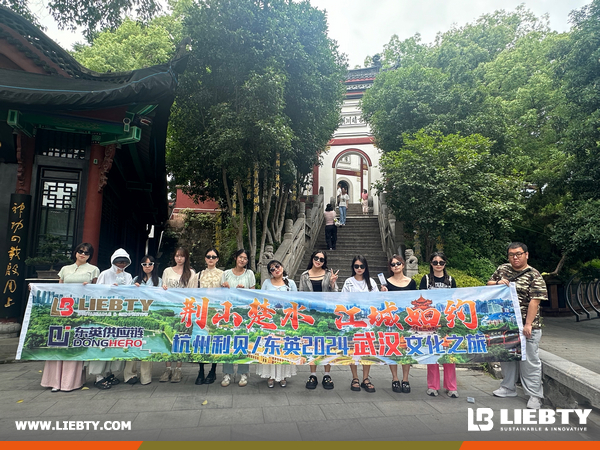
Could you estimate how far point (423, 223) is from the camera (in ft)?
30.9

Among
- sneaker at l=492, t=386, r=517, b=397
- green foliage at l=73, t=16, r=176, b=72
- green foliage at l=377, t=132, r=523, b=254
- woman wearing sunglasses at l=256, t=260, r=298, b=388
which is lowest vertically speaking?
sneaker at l=492, t=386, r=517, b=397

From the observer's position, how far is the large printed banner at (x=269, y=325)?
13.1 feet

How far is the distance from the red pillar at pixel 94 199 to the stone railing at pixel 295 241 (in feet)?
11.4

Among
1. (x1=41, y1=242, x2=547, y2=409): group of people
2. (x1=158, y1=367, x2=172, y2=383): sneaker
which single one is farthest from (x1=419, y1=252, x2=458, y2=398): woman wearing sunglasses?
(x1=158, y1=367, x2=172, y2=383): sneaker

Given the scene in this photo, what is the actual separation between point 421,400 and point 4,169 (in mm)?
7687

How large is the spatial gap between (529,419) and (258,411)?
97.6 inches

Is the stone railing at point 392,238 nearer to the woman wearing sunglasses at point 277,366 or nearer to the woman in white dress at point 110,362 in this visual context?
the woman wearing sunglasses at point 277,366

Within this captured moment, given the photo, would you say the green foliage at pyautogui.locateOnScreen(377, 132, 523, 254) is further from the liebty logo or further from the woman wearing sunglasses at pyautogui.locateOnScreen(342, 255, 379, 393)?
the liebty logo

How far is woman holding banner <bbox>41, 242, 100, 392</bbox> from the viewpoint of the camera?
3969mm

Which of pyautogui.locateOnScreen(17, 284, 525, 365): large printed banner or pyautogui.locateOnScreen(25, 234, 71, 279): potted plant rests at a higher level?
pyautogui.locateOnScreen(25, 234, 71, 279): potted plant

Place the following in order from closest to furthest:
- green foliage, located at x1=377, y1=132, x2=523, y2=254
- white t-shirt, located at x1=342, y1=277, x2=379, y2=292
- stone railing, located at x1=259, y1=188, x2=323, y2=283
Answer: white t-shirt, located at x1=342, y1=277, x2=379, y2=292 < stone railing, located at x1=259, y1=188, x2=323, y2=283 < green foliage, located at x1=377, y1=132, x2=523, y2=254

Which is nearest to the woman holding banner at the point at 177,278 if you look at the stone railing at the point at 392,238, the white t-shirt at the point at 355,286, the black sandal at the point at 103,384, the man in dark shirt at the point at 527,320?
the black sandal at the point at 103,384

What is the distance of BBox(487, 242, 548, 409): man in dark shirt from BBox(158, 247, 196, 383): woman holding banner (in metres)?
3.56

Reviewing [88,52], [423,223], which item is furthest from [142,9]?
[423,223]
